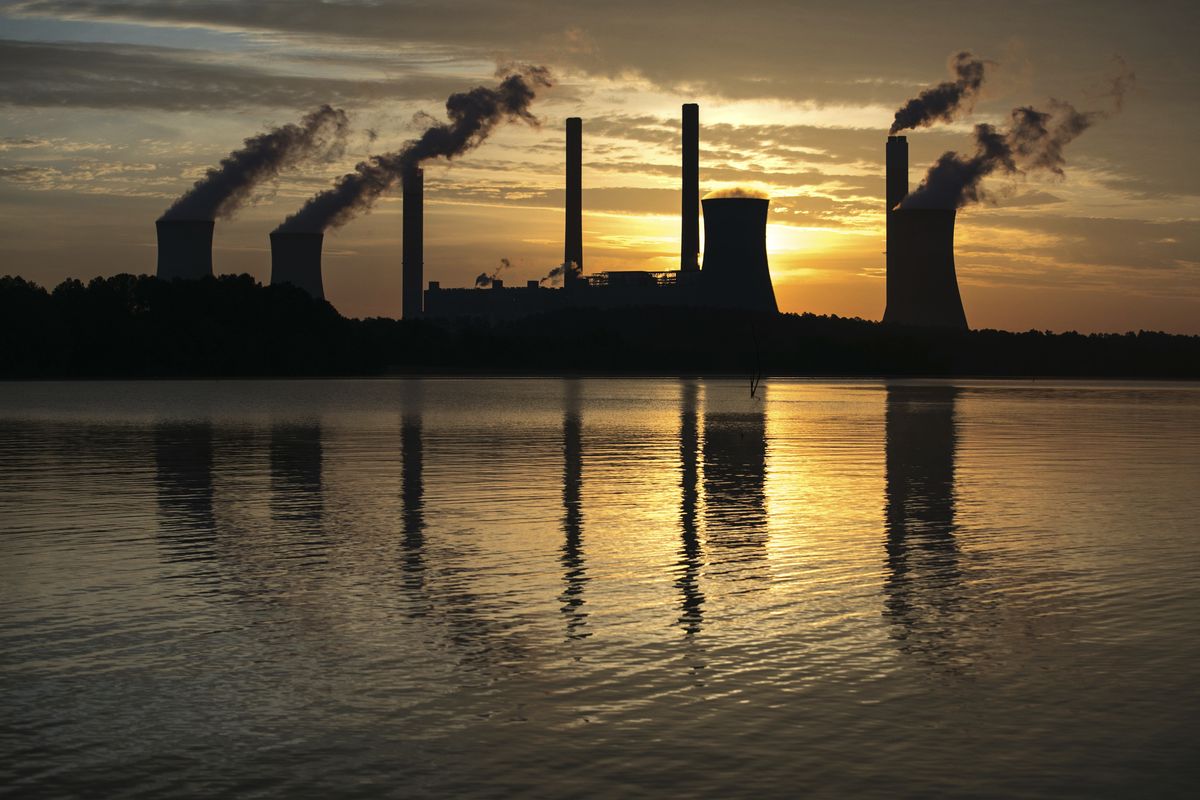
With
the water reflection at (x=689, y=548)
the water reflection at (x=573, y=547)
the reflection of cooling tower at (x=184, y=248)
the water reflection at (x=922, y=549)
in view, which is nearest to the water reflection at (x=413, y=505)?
the water reflection at (x=573, y=547)

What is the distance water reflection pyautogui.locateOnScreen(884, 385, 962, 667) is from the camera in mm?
16859

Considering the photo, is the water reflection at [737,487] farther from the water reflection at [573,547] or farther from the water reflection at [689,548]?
the water reflection at [573,547]

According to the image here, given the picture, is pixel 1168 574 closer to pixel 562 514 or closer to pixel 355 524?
pixel 562 514

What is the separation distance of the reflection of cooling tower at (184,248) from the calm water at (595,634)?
148245 mm

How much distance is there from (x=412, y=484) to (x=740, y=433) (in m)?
29.7

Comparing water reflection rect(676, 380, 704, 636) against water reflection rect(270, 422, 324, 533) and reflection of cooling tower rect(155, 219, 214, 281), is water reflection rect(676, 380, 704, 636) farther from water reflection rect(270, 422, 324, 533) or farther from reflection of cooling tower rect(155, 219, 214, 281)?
reflection of cooling tower rect(155, 219, 214, 281)

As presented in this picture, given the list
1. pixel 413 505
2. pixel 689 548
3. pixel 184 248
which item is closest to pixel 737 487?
pixel 413 505

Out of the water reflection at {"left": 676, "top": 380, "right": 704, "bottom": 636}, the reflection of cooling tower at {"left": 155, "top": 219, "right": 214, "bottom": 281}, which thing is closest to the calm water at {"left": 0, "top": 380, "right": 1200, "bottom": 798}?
the water reflection at {"left": 676, "top": 380, "right": 704, "bottom": 636}

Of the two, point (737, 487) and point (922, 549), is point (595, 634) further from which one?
point (737, 487)

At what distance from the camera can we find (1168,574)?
68.6 ft

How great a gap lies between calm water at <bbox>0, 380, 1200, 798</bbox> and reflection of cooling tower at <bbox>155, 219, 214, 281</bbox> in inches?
5836

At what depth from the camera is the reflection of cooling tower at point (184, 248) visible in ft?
592

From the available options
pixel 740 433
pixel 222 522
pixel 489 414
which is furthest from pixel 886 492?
pixel 489 414

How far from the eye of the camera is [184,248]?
18062 cm
